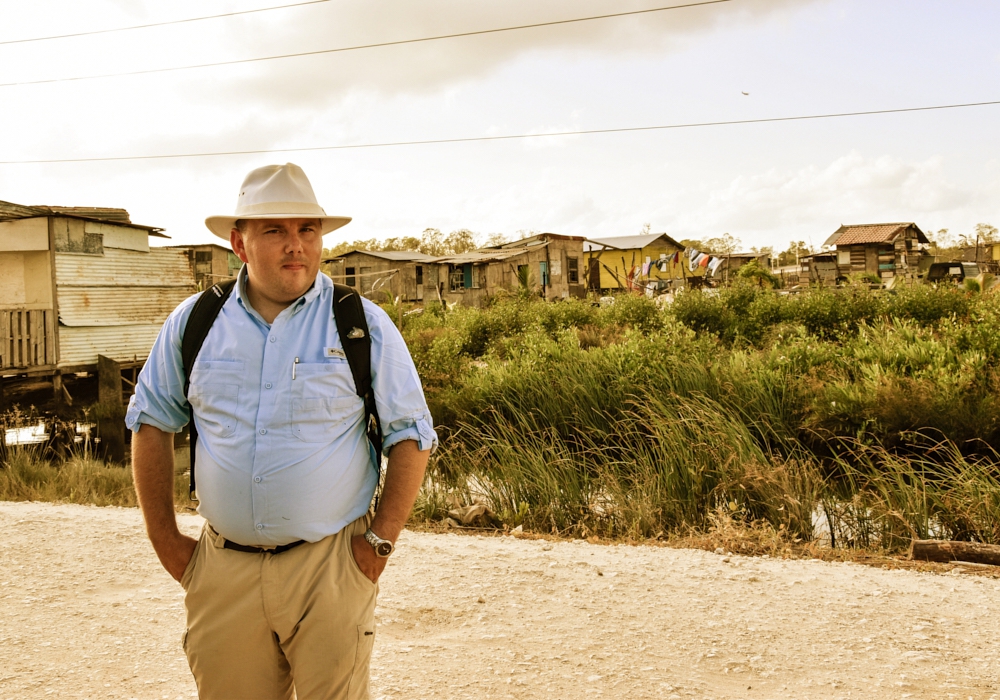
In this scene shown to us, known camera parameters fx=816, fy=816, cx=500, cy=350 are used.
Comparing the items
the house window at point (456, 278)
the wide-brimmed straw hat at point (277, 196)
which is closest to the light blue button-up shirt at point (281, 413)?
the wide-brimmed straw hat at point (277, 196)

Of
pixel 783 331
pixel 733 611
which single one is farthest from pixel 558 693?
pixel 783 331

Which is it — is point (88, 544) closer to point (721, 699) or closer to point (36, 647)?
point (36, 647)

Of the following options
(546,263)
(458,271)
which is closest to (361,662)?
(458,271)

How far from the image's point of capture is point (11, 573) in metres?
5.64

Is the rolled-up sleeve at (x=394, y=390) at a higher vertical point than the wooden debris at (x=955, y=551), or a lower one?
higher

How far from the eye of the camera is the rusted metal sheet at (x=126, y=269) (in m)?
19.8

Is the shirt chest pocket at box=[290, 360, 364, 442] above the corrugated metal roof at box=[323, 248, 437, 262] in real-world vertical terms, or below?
below

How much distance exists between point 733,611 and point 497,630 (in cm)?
141

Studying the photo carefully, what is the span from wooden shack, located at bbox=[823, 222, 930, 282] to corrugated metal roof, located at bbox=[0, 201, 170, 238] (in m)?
40.7

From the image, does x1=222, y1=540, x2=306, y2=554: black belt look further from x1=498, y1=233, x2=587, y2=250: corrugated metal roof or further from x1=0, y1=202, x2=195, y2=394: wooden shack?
x1=498, y1=233, x2=587, y2=250: corrugated metal roof

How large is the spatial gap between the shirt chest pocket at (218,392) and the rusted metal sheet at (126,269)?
19563 mm

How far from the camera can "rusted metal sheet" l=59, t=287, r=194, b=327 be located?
19.8 meters

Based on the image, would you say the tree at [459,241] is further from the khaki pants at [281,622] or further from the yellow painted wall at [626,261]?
the khaki pants at [281,622]

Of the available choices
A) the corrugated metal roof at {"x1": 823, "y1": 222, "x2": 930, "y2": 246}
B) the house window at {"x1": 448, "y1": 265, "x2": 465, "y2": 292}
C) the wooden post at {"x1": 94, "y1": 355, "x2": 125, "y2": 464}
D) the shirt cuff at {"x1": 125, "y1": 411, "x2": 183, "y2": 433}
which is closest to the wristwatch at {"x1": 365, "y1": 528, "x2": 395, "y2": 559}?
the shirt cuff at {"x1": 125, "y1": 411, "x2": 183, "y2": 433}
